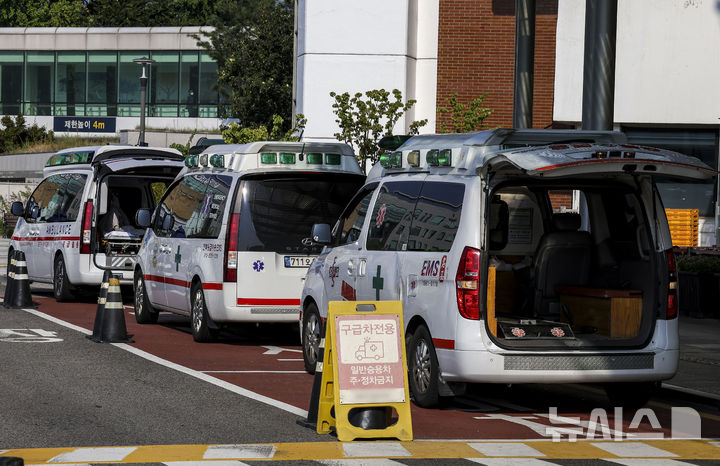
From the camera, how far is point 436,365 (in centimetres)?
1059

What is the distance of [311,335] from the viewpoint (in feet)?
43.8

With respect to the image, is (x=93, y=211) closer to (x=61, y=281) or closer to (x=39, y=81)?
(x=61, y=281)

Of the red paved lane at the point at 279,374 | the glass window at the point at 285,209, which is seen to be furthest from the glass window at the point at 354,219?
the glass window at the point at 285,209

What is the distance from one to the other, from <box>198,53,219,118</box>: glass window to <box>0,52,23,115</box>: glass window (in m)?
11.6

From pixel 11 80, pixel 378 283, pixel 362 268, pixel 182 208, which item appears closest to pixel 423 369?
pixel 378 283

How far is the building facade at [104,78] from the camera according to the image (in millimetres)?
79625

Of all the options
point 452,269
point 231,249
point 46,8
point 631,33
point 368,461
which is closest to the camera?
point 368,461

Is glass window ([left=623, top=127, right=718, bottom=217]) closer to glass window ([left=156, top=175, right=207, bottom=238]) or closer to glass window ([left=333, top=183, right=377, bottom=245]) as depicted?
glass window ([left=156, top=175, right=207, bottom=238])

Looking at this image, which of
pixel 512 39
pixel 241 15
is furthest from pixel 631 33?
pixel 241 15

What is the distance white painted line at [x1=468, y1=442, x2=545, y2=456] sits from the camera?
8.88 meters

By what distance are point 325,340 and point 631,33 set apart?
21210mm

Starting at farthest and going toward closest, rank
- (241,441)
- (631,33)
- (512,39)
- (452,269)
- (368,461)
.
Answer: (512,39) → (631,33) → (452,269) → (241,441) → (368,461)

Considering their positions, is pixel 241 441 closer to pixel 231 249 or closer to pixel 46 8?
pixel 231 249

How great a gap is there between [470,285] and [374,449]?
1.91 meters
